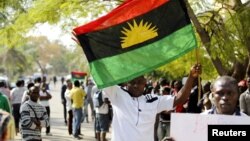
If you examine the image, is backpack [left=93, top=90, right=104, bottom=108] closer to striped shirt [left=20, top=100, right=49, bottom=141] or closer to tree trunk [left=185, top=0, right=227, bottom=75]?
tree trunk [left=185, top=0, right=227, bottom=75]

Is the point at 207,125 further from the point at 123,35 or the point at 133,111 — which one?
the point at 123,35

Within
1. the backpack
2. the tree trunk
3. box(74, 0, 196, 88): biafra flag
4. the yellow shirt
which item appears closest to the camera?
box(74, 0, 196, 88): biafra flag

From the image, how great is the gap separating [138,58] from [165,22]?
0.48 m

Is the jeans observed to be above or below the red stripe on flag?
below

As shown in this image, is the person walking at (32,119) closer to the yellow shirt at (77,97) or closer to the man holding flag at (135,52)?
the man holding flag at (135,52)

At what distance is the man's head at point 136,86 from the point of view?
16.8 feet

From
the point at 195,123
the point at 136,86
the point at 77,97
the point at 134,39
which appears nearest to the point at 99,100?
the point at 77,97

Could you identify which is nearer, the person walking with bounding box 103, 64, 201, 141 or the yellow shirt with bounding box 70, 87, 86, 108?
the person walking with bounding box 103, 64, 201, 141

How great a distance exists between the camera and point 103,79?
5.15 meters

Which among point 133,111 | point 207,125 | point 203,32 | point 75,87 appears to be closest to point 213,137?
point 207,125

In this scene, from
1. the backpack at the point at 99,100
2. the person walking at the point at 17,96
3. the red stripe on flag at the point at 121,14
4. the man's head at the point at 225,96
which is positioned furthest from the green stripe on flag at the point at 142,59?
the person walking at the point at 17,96

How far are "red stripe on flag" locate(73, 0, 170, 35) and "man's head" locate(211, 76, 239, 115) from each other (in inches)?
59.7

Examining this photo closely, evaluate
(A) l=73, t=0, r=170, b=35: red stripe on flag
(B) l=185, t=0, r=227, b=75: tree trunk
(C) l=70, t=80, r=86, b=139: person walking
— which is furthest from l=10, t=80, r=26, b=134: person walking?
(A) l=73, t=0, r=170, b=35: red stripe on flag

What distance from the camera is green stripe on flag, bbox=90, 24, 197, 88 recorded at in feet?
17.1
